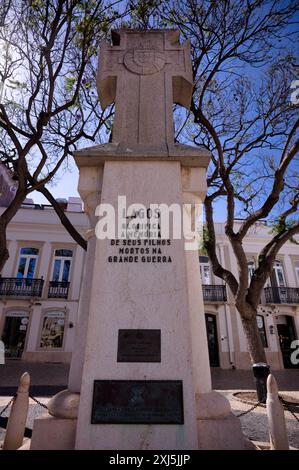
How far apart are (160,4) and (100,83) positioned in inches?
199

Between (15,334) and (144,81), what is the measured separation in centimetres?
1828

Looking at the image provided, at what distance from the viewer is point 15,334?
18.0 meters

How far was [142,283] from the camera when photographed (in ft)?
9.30

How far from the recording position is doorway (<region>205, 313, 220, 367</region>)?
1847cm

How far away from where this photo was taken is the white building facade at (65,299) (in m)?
18.0

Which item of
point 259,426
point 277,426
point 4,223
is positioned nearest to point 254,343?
point 259,426

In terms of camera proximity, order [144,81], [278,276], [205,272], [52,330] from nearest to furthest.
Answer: [144,81]
[52,330]
[205,272]
[278,276]

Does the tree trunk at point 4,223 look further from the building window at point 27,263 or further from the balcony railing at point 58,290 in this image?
the building window at point 27,263

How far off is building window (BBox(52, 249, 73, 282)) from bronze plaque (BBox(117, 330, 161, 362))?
18059 mm

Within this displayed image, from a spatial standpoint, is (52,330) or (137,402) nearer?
(137,402)

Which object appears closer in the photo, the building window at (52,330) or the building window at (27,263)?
the building window at (52,330)

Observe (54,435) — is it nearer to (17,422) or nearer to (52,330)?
(17,422)

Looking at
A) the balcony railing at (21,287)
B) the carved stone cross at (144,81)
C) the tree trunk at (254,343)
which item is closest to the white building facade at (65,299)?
the balcony railing at (21,287)

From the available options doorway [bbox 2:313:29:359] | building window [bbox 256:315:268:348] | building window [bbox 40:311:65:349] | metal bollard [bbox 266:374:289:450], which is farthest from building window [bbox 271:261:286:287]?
metal bollard [bbox 266:374:289:450]
